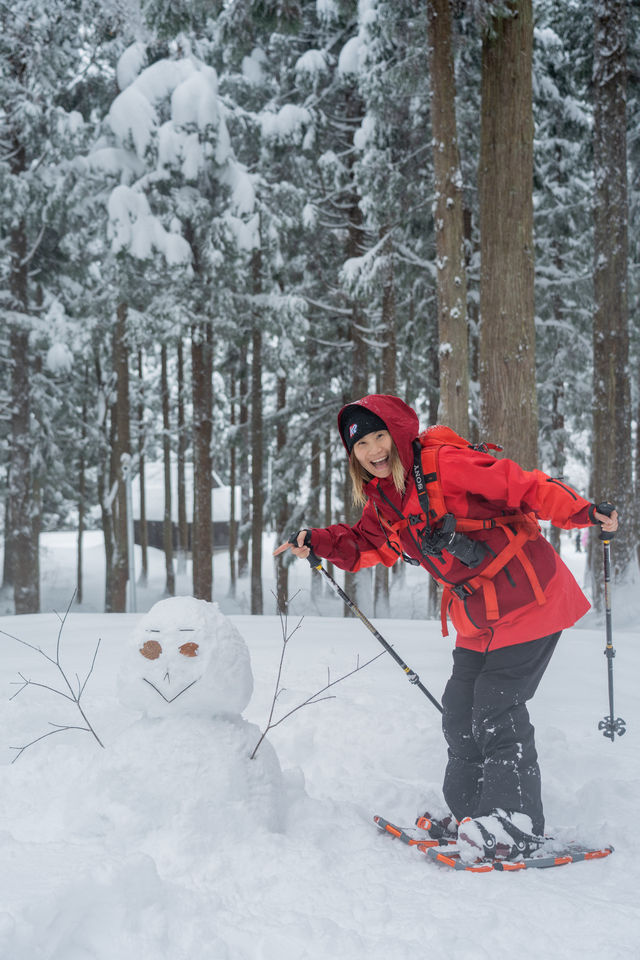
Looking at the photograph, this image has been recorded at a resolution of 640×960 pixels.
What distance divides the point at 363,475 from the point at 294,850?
156 centimetres

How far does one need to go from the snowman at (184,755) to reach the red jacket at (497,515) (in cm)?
103

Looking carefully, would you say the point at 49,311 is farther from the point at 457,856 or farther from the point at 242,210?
the point at 457,856

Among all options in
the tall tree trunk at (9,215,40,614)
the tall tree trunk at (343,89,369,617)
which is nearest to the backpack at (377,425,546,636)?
the tall tree trunk at (343,89,369,617)

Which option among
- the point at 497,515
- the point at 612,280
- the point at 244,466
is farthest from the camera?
the point at 244,466

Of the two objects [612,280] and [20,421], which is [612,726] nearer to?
[612,280]

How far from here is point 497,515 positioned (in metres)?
2.89

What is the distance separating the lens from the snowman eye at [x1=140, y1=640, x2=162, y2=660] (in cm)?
296

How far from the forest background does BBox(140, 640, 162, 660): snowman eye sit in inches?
141

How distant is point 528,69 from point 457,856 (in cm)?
582

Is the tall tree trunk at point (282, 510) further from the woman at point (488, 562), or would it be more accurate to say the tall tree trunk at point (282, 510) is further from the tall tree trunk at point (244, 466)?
the woman at point (488, 562)

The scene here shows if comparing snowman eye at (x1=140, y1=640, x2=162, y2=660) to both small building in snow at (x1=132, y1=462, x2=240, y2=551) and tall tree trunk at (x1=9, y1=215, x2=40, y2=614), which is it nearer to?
tall tree trunk at (x1=9, y1=215, x2=40, y2=614)

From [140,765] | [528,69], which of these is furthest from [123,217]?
[140,765]

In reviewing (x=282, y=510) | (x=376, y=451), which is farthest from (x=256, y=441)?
(x=376, y=451)

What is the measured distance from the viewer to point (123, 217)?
33.4 feet
